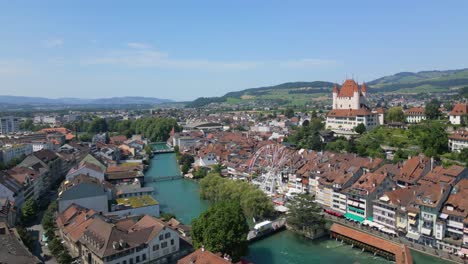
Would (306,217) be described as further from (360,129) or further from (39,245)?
(360,129)

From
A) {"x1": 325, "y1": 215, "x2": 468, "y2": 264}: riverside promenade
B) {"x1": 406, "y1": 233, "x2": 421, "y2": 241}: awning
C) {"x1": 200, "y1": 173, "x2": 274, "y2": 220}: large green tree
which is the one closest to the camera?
{"x1": 325, "y1": 215, "x2": 468, "y2": 264}: riverside promenade

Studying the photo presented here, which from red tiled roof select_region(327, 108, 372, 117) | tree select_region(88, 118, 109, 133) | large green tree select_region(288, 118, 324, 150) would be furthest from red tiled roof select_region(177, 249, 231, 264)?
tree select_region(88, 118, 109, 133)

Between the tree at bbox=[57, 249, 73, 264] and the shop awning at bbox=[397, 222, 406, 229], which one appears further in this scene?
the shop awning at bbox=[397, 222, 406, 229]

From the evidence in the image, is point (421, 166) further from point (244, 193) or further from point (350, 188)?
point (244, 193)

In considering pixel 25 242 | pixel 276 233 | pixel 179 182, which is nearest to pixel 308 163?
pixel 276 233

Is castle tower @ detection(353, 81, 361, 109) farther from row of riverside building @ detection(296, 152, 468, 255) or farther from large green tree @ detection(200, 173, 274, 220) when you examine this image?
large green tree @ detection(200, 173, 274, 220)

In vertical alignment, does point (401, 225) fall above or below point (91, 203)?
below

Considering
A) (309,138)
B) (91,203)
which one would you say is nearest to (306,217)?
(91,203)

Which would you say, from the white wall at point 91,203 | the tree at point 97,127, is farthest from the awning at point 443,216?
the tree at point 97,127
